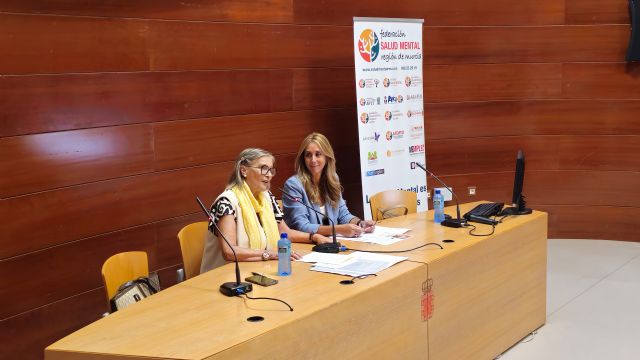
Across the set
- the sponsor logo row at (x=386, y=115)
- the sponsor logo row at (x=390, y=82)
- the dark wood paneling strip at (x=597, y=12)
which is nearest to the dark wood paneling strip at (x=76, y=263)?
the sponsor logo row at (x=386, y=115)

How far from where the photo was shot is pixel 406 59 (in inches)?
253

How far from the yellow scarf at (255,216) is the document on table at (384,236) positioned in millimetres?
456

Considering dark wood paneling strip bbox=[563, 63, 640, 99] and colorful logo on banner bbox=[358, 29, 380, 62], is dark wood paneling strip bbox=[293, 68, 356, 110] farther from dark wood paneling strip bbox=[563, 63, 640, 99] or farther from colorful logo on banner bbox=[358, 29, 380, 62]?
dark wood paneling strip bbox=[563, 63, 640, 99]

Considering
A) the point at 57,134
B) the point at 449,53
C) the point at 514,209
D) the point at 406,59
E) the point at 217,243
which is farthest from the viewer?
the point at 449,53

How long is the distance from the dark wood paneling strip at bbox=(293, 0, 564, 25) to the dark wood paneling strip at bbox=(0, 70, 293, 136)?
0.77 m

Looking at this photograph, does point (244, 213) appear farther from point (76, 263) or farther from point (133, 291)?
point (76, 263)

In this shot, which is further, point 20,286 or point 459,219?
point 459,219

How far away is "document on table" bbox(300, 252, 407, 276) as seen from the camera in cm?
362

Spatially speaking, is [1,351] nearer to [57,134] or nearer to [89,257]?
[89,257]

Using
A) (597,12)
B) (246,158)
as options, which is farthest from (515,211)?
(597,12)

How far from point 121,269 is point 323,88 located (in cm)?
314

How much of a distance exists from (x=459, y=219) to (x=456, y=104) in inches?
108

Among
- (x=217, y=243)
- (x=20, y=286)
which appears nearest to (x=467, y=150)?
(x=217, y=243)

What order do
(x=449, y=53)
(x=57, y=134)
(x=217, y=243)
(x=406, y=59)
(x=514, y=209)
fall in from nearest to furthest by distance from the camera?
(x=217, y=243), (x=57, y=134), (x=514, y=209), (x=406, y=59), (x=449, y=53)
